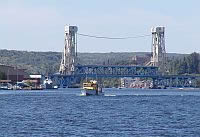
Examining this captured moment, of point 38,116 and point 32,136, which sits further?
point 38,116

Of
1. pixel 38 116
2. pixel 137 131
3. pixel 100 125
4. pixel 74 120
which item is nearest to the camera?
pixel 137 131

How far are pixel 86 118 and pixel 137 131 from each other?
48.9ft

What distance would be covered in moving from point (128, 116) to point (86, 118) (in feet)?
15.6

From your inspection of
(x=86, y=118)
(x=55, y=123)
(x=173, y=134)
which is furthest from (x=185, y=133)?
(x=86, y=118)

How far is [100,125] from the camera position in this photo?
6588 centimetres

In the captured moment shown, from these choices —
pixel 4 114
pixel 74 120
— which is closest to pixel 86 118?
pixel 74 120

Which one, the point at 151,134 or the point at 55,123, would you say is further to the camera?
the point at 55,123

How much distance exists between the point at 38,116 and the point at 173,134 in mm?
21540

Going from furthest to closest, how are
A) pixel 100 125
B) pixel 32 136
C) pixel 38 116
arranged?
pixel 38 116 → pixel 100 125 → pixel 32 136

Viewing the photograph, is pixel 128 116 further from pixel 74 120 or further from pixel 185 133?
pixel 185 133

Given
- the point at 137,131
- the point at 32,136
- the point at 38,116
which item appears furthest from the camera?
the point at 38,116

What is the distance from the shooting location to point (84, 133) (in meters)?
58.8

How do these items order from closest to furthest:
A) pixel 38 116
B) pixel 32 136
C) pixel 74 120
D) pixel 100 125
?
pixel 32 136 < pixel 100 125 < pixel 74 120 < pixel 38 116

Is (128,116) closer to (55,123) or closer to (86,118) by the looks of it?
(86,118)
